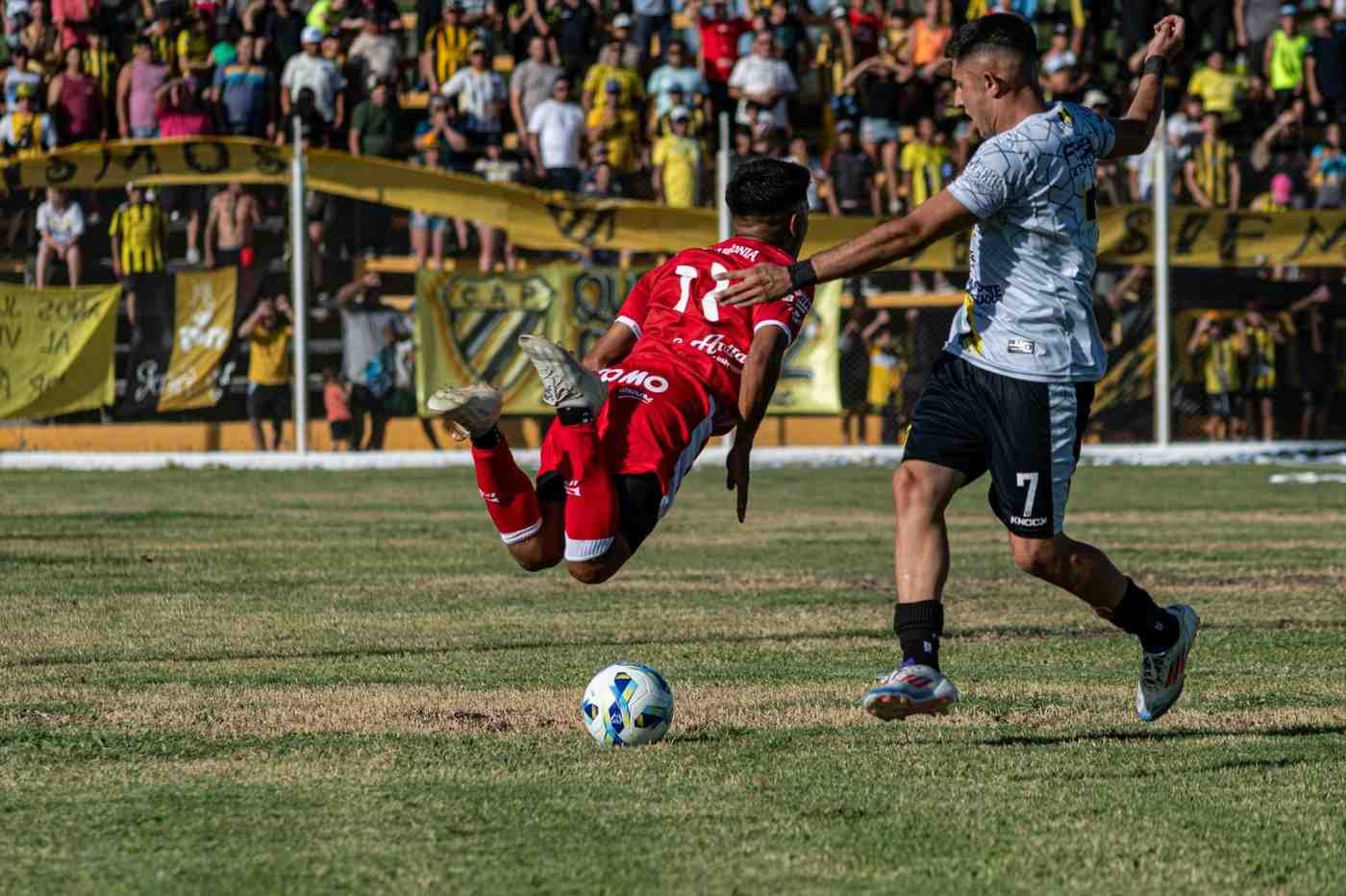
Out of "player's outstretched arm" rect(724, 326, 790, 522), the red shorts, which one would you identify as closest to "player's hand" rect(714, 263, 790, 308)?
"player's outstretched arm" rect(724, 326, 790, 522)

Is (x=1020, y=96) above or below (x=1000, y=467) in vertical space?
above

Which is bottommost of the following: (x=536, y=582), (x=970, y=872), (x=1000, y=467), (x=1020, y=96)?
(x=536, y=582)

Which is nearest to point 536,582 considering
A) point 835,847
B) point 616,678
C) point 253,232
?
point 616,678

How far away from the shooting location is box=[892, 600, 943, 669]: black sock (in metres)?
6.45

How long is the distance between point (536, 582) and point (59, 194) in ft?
40.1

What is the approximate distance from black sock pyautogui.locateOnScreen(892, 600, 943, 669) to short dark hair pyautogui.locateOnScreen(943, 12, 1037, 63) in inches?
64.8

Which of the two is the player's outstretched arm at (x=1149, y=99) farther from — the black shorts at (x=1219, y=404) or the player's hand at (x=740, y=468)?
the black shorts at (x=1219, y=404)

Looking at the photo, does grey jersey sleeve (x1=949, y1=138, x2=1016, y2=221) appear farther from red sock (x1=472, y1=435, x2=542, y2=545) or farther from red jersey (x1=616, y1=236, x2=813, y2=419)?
red sock (x1=472, y1=435, x2=542, y2=545)

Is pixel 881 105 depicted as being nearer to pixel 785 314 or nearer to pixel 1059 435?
pixel 785 314

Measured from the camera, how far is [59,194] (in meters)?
22.2

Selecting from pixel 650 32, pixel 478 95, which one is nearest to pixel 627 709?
pixel 478 95

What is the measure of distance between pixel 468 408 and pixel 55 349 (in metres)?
15.9

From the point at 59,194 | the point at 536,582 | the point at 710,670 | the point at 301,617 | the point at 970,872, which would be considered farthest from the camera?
the point at 59,194

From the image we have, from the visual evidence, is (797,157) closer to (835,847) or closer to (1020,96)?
(1020,96)
